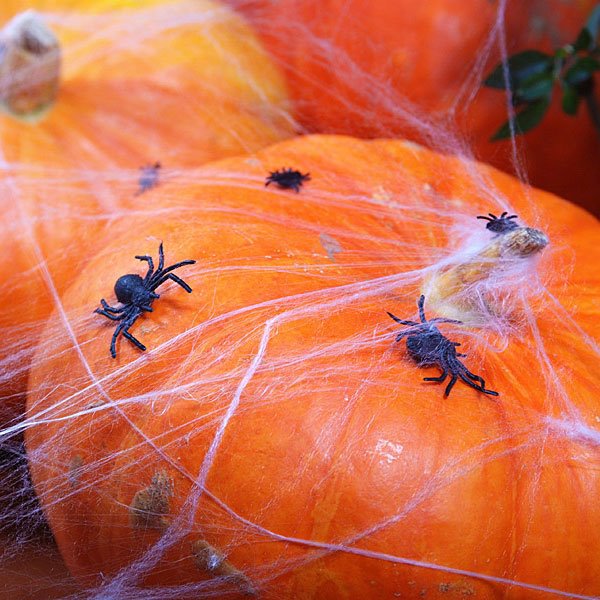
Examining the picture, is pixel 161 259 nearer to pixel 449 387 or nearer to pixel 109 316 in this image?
pixel 109 316

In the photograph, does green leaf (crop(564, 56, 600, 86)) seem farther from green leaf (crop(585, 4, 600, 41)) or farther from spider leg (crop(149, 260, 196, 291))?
spider leg (crop(149, 260, 196, 291))

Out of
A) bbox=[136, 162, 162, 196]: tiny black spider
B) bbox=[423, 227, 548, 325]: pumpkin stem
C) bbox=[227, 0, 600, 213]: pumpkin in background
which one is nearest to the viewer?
bbox=[423, 227, 548, 325]: pumpkin stem

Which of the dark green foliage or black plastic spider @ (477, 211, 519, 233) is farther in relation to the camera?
the dark green foliage

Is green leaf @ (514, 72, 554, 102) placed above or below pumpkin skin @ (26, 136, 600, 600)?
above

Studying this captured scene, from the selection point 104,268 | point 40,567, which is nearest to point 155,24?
point 104,268

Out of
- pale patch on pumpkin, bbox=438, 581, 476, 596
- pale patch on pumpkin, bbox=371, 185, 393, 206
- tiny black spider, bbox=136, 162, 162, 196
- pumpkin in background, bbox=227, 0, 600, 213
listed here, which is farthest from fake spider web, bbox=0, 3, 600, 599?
pumpkin in background, bbox=227, 0, 600, 213

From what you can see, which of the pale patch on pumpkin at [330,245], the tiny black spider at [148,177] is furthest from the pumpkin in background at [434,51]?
the pale patch on pumpkin at [330,245]

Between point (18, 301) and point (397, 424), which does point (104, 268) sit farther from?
point (397, 424)

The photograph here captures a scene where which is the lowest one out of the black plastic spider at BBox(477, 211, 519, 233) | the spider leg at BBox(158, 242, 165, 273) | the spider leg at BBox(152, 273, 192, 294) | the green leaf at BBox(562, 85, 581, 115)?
the spider leg at BBox(152, 273, 192, 294)
